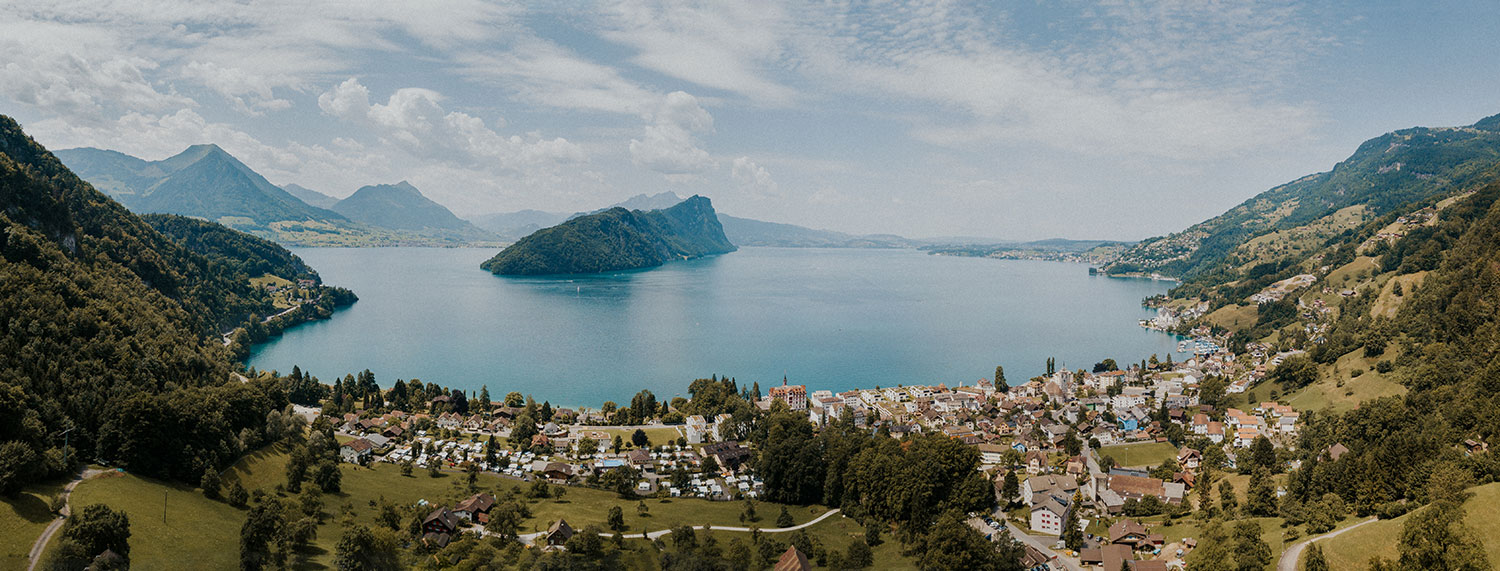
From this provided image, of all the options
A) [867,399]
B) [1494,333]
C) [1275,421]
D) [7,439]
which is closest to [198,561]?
[7,439]

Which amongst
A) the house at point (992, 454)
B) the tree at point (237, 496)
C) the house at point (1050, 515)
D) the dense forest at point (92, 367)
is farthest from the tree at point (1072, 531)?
the dense forest at point (92, 367)

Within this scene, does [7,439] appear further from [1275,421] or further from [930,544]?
[1275,421]

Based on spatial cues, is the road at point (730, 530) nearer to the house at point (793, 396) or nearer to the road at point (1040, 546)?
the road at point (1040, 546)

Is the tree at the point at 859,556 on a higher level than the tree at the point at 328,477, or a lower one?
lower

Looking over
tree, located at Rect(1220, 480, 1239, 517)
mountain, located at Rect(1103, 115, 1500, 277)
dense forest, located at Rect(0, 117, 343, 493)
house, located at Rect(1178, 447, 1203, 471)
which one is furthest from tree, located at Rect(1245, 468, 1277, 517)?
mountain, located at Rect(1103, 115, 1500, 277)

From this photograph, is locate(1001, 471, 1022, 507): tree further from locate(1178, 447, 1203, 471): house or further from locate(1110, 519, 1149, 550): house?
locate(1178, 447, 1203, 471): house

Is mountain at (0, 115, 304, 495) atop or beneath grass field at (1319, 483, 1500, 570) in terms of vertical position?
atop
